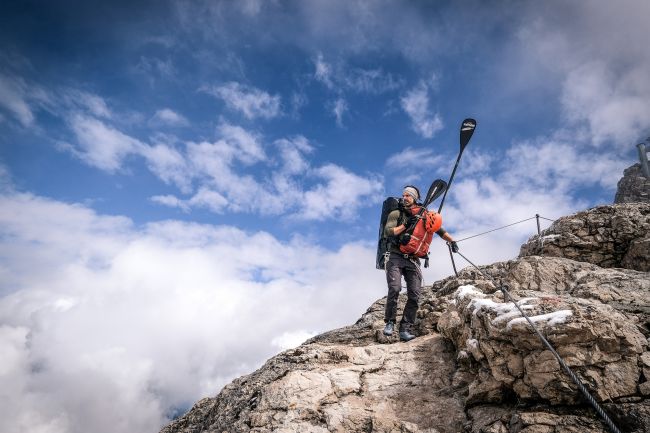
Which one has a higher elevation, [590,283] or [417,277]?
[417,277]

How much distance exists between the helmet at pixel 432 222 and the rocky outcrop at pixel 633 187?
2427cm

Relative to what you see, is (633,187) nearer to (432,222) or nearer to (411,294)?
(432,222)

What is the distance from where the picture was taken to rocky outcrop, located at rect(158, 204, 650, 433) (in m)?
4.72

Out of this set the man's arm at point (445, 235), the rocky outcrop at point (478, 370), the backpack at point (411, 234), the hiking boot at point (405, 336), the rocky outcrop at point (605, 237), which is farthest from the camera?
the rocky outcrop at point (605, 237)

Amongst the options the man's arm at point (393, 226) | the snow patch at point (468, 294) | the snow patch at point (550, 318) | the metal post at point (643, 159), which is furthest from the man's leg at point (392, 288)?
the metal post at point (643, 159)

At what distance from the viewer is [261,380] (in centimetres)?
781

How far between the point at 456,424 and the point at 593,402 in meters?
2.03

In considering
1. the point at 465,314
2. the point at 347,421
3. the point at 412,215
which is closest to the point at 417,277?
the point at 412,215

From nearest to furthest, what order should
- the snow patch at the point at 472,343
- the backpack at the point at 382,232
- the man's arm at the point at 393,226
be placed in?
the snow patch at the point at 472,343 → the man's arm at the point at 393,226 → the backpack at the point at 382,232

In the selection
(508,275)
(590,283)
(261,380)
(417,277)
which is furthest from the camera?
(508,275)

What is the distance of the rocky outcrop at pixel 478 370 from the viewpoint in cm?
472

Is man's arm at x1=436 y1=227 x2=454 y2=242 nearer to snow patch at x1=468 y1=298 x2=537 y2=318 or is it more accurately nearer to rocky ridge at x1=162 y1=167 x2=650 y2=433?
rocky ridge at x1=162 y1=167 x2=650 y2=433

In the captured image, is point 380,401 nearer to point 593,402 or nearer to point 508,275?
point 593,402

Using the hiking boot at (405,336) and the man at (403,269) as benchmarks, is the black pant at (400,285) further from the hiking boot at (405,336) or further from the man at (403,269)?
the hiking boot at (405,336)
